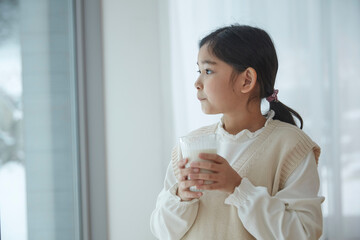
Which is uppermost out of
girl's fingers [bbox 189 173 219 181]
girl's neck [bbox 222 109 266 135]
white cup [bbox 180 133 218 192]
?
girl's neck [bbox 222 109 266 135]

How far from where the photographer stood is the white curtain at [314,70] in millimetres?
2270

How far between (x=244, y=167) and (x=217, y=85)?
27 centimetres

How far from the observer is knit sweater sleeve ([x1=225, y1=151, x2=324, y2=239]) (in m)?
1.01

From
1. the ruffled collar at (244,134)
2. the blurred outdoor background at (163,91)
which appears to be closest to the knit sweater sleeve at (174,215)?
the ruffled collar at (244,134)

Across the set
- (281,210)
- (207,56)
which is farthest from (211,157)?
(207,56)

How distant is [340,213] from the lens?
2289mm

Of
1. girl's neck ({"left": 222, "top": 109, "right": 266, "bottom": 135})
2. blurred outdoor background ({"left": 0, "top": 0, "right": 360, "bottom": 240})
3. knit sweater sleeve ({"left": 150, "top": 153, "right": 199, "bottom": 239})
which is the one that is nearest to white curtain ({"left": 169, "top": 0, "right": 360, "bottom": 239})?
blurred outdoor background ({"left": 0, "top": 0, "right": 360, "bottom": 240})

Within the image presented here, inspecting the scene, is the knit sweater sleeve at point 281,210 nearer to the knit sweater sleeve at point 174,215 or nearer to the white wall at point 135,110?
the knit sweater sleeve at point 174,215

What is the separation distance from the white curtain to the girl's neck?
0.98 meters

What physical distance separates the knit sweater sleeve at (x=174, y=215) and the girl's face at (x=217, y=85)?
0.29m

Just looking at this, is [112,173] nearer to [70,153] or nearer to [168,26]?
[70,153]

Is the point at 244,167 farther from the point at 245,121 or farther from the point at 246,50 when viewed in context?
the point at 246,50

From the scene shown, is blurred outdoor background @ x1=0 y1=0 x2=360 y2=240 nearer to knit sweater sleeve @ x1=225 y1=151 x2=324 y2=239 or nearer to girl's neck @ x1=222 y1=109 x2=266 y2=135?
girl's neck @ x1=222 y1=109 x2=266 y2=135

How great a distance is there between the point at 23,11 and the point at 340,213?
2051 mm
